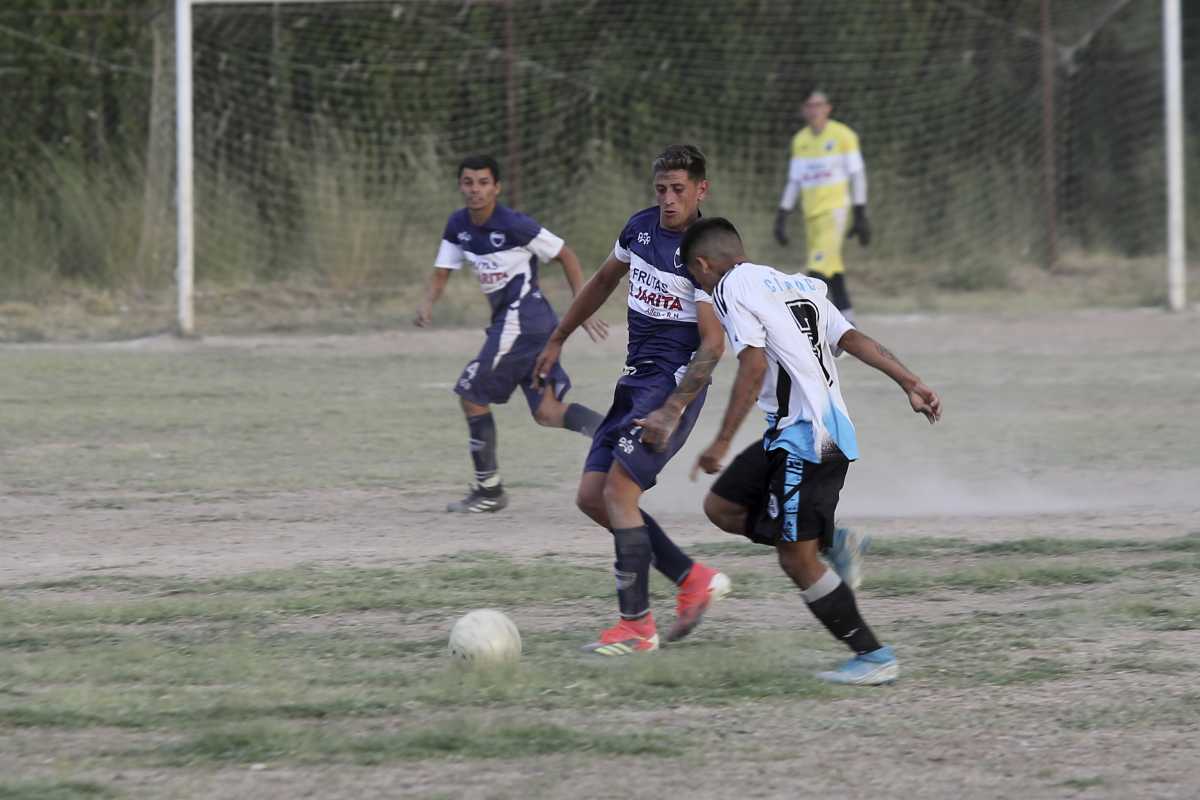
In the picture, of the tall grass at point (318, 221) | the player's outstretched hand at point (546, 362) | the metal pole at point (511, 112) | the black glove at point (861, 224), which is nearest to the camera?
the player's outstretched hand at point (546, 362)

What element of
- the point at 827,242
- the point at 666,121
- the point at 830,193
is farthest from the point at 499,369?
the point at 666,121

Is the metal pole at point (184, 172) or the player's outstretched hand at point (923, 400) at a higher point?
the metal pole at point (184, 172)

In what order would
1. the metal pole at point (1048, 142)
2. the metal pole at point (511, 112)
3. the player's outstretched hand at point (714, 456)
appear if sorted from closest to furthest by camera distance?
the player's outstretched hand at point (714, 456) < the metal pole at point (511, 112) < the metal pole at point (1048, 142)

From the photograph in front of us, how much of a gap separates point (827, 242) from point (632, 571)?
30.2 feet

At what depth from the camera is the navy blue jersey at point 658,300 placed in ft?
18.1

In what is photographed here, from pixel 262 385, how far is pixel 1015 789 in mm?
8897

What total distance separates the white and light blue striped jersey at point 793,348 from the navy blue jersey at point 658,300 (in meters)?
0.50

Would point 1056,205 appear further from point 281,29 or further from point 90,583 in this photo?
point 90,583

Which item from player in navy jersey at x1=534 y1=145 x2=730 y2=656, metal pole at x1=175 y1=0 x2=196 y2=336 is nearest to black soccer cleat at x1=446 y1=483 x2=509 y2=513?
player in navy jersey at x1=534 y1=145 x2=730 y2=656

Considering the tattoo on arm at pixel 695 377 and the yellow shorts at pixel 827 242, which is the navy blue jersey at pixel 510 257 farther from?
the yellow shorts at pixel 827 242

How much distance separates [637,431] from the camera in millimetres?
5457

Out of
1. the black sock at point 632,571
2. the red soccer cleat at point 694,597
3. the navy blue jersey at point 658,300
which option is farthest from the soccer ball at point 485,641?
the navy blue jersey at point 658,300

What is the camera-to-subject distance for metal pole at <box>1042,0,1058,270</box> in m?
19.1

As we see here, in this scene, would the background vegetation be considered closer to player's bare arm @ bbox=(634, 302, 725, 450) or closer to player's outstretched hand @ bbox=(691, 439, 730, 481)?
player's bare arm @ bbox=(634, 302, 725, 450)
